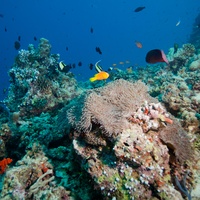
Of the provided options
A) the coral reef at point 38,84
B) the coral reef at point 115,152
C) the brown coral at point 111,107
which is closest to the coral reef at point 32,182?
the coral reef at point 115,152

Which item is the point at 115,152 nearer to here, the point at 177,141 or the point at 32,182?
the point at 177,141

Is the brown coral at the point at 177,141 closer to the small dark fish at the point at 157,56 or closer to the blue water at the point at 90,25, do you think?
the small dark fish at the point at 157,56

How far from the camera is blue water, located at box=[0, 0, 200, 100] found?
13400 centimetres

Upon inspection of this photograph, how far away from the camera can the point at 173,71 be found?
11.0 metres

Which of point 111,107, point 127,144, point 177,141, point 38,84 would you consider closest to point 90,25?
point 38,84

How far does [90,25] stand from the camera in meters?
156

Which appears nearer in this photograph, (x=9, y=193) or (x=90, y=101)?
(x=90, y=101)

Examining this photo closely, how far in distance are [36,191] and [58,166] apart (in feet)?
2.18

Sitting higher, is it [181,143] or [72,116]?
[72,116]

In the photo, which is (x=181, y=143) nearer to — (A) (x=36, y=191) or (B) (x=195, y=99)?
(B) (x=195, y=99)

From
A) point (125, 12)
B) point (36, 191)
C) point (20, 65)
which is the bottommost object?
point (36, 191)

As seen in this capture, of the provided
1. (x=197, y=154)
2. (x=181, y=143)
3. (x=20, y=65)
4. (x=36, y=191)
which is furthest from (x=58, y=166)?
(x=20, y=65)

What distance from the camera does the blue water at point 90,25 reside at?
5276 inches

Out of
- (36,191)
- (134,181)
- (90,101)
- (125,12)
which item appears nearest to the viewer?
(134,181)
